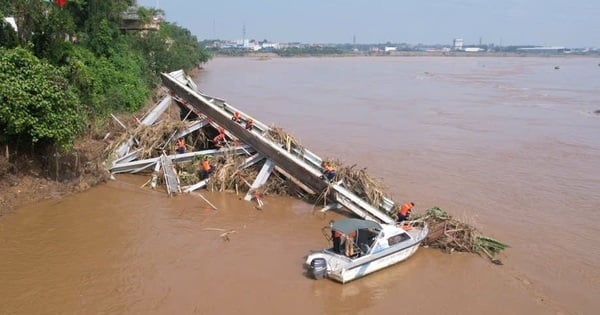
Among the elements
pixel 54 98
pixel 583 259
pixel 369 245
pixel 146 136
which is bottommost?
pixel 583 259

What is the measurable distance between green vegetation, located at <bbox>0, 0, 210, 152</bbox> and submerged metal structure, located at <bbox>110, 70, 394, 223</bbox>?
235cm

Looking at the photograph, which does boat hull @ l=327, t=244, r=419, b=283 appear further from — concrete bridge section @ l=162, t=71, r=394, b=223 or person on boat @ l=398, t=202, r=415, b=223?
concrete bridge section @ l=162, t=71, r=394, b=223

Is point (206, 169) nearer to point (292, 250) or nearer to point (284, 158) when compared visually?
point (284, 158)

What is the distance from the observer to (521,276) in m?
12.6

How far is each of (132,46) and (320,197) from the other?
23881mm

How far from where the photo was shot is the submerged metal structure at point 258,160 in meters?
15.5

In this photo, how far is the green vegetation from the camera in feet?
44.9

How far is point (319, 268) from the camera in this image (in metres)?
11.4

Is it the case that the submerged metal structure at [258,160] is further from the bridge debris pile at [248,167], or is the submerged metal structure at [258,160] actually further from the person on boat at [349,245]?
the person on boat at [349,245]

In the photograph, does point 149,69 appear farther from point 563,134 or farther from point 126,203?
point 563,134


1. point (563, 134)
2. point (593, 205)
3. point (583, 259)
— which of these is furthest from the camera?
point (563, 134)

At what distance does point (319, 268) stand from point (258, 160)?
693 cm

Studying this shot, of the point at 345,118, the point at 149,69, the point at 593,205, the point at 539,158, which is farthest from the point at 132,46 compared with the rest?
the point at 593,205

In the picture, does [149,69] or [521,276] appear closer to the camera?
[521,276]
